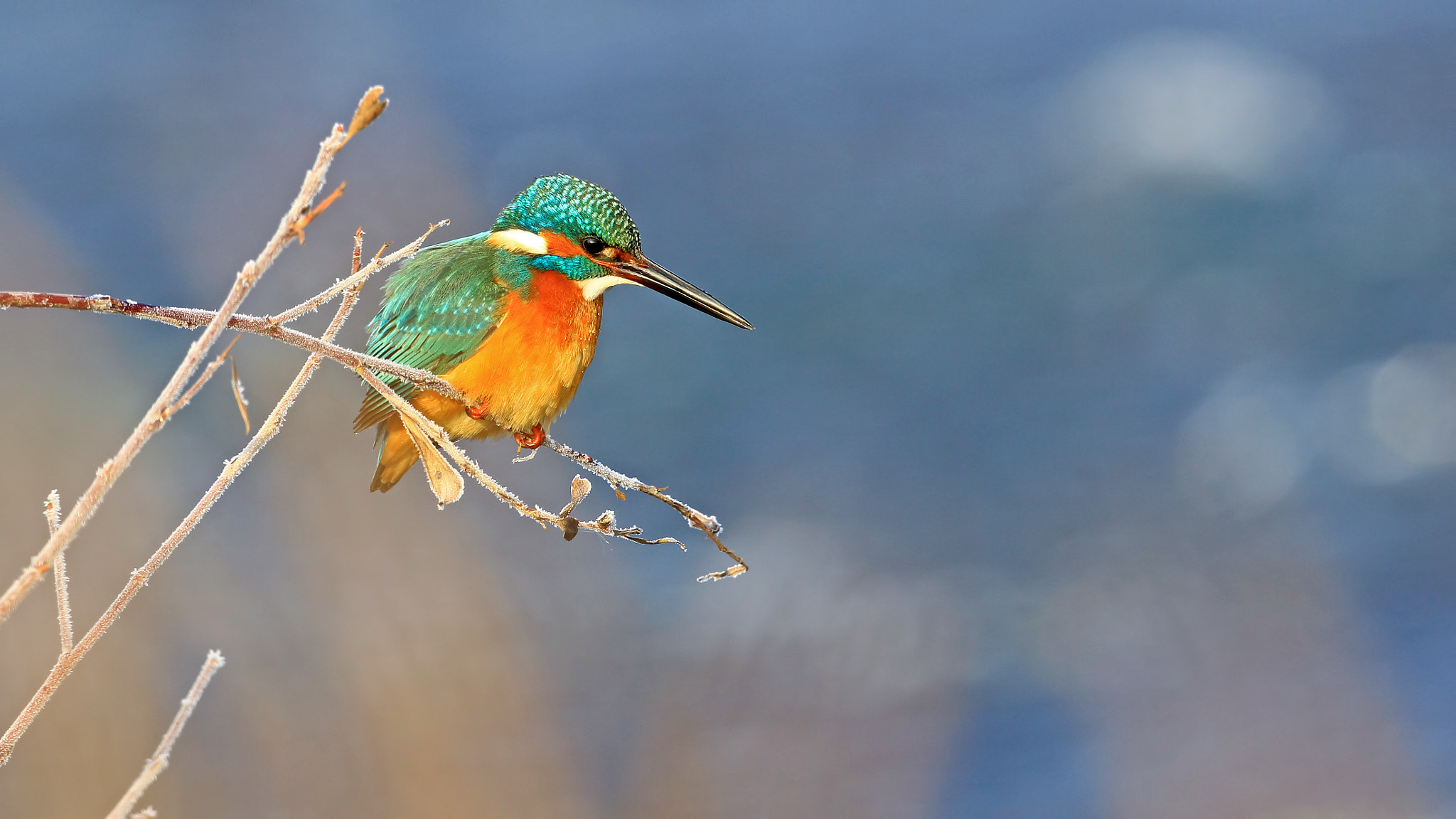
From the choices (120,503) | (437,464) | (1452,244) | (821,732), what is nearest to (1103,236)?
(1452,244)

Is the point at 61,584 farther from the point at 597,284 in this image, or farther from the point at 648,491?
the point at 597,284

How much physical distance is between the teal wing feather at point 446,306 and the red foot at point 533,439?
3.9 inches

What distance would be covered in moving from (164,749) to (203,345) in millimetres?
304

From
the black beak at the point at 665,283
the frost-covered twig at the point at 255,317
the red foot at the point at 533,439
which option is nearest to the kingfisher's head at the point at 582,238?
the black beak at the point at 665,283

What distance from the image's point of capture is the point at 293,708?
8281 mm

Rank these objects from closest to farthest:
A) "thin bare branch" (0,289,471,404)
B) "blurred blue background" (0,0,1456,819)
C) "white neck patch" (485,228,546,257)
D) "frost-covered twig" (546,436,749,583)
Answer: "thin bare branch" (0,289,471,404), "frost-covered twig" (546,436,749,583), "white neck patch" (485,228,546,257), "blurred blue background" (0,0,1456,819)

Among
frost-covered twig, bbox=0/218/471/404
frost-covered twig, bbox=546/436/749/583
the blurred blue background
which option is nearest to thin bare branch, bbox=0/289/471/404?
frost-covered twig, bbox=0/218/471/404

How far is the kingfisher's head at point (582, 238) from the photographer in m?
1.12

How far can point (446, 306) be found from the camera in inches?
48.5

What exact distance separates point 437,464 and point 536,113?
52.0 feet

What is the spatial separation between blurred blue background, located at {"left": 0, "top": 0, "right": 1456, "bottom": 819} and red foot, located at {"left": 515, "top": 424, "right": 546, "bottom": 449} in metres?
3.91

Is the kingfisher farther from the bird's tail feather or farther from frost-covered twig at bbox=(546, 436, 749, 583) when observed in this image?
frost-covered twig at bbox=(546, 436, 749, 583)

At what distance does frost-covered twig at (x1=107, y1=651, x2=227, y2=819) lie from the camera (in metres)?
0.80

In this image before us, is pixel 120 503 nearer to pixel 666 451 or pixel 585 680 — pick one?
pixel 585 680
